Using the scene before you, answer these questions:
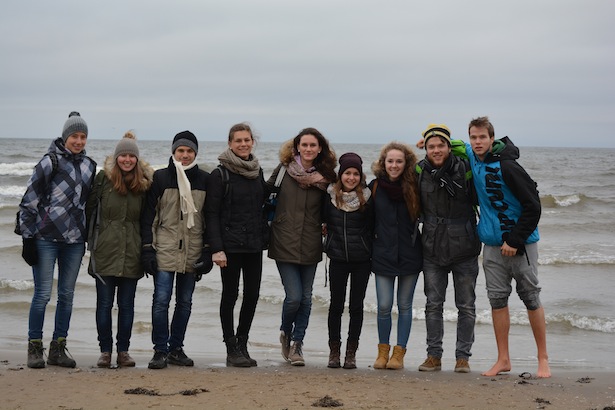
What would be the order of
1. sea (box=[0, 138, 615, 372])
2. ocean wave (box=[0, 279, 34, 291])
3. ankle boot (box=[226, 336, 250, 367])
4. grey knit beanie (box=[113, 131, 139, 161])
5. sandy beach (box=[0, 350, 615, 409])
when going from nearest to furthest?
1. sandy beach (box=[0, 350, 615, 409])
2. grey knit beanie (box=[113, 131, 139, 161])
3. ankle boot (box=[226, 336, 250, 367])
4. sea (box=[0, 138, 615, 372])
5. ocean wave (box=[0, 279, 34, 291])

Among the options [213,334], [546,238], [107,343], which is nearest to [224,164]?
[107,343]

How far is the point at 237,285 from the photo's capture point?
20.2 ft

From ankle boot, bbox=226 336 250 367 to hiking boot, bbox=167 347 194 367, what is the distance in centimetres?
33

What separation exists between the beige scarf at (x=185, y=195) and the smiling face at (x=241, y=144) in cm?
46

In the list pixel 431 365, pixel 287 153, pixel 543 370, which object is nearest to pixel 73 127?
pixel 287 153

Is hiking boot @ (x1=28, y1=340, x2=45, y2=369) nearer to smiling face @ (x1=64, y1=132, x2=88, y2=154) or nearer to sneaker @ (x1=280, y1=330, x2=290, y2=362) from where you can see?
smiling face @ (x1=64, y1=132, x2=88, y2=154)

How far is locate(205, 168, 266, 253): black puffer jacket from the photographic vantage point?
19.4ft

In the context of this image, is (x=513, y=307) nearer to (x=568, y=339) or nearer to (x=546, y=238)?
(x=568, y=339)

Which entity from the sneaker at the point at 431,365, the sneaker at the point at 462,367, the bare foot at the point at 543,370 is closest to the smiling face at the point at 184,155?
the sneaker at the point at 431,365

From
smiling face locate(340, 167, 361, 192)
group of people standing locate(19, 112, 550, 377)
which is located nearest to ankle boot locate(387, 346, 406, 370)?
group of people standing locate(19, 112, 550, 377)

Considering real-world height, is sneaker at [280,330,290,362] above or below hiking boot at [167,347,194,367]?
above

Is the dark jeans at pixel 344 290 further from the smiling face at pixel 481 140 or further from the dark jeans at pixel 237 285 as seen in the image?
the smiling face at pixel 481 140

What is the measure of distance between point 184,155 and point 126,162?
0.46 meters

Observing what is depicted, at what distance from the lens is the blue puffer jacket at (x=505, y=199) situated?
570 cm
